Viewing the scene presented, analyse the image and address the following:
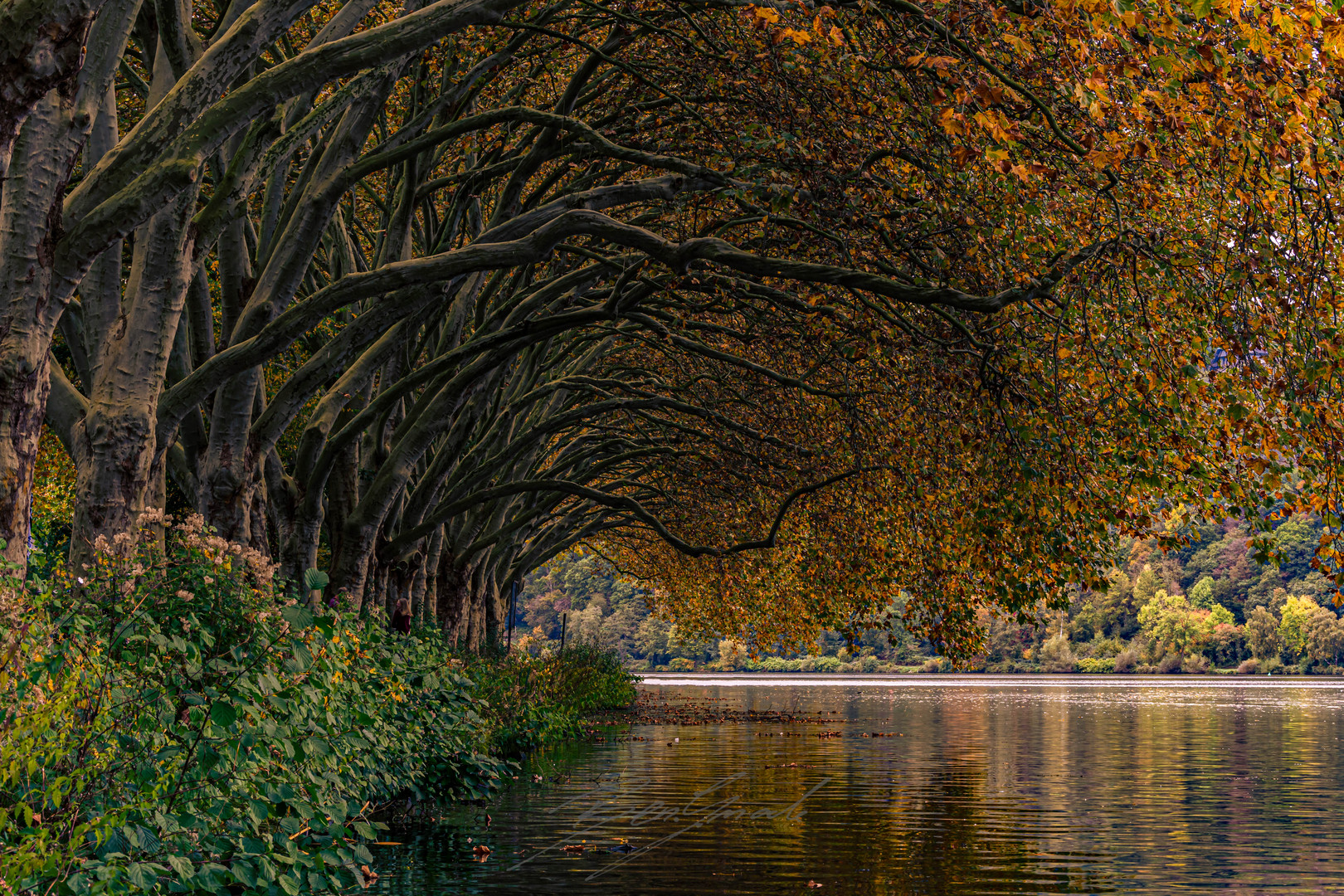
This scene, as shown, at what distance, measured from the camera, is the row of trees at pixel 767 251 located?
29.0ft

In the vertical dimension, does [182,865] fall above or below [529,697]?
above

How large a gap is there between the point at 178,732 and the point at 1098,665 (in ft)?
470

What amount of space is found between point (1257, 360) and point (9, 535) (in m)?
9.30

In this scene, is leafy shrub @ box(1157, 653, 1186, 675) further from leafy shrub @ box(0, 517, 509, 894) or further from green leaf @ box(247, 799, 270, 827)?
green leaf @ box(247, 799, 270, 827)

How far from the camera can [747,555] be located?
30.0m

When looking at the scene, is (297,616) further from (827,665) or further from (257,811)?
(827,665)

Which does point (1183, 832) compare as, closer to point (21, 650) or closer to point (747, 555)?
point (21, 650)

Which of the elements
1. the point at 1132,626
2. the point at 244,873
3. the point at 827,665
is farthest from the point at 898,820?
the point at 1132,626

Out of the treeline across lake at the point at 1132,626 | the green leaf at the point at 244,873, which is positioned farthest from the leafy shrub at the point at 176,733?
the treeline across lake at the point at 1132,626

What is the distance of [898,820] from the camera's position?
50.0 ft

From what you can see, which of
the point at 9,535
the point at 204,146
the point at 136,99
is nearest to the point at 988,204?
the point at 204,146

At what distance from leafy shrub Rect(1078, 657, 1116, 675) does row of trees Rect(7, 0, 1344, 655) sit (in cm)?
12874

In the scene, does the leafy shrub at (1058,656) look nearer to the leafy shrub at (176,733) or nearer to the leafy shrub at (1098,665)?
the leafy shrub at (1098,665)

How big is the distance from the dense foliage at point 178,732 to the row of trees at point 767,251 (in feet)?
4.10
